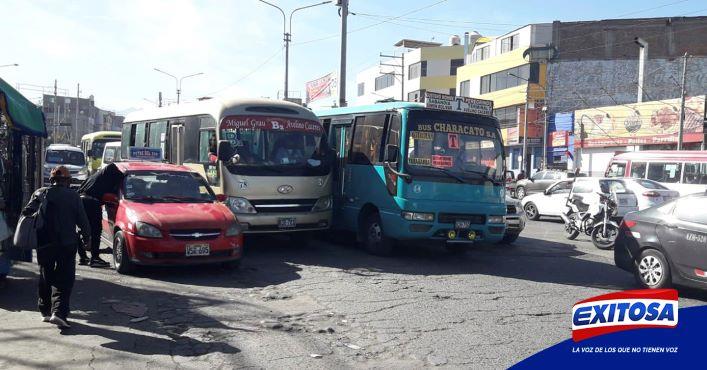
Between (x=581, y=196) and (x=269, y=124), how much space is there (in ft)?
28.2

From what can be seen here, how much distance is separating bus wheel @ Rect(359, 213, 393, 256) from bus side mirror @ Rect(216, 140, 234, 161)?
114 inches

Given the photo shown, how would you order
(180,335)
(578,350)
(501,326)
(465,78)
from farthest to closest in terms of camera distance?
(465,78) → (501,326) → (180,335) → (578,350)

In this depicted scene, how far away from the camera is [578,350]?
224 centimetres

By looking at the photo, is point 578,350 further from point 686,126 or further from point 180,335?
point 686,126

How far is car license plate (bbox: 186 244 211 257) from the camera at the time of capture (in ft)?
28.8

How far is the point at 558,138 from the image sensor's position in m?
41.9

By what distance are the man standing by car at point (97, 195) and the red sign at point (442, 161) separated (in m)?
5.29

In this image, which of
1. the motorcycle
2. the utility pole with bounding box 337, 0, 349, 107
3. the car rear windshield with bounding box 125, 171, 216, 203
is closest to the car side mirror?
the car rear windshield with bounding box 125, 171, 216, 203

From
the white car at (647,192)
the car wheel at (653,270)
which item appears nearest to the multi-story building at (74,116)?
the white car at (647,192)

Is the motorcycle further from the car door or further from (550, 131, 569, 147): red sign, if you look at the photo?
(550, 131, 569, 147): red sign

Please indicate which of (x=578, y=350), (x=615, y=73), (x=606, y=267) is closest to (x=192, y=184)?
(x=606, y=267)

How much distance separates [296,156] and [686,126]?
92.3 feet

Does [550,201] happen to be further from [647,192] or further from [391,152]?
[391,152]

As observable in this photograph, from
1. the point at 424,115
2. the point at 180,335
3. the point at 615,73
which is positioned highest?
the point at 615,73
